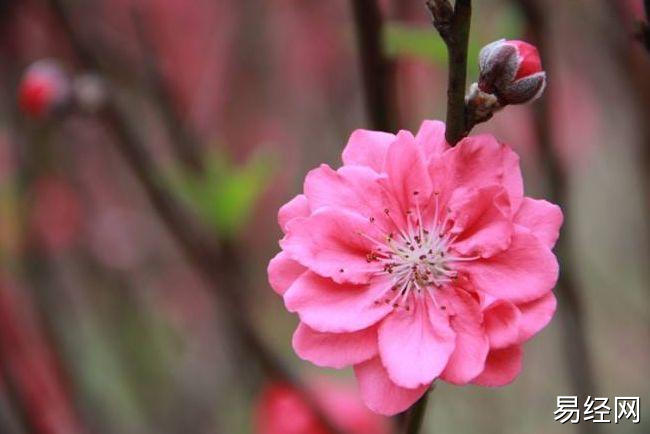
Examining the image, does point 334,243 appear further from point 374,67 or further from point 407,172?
point 374,67

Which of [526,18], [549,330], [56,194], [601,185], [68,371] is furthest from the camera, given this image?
[601,185]

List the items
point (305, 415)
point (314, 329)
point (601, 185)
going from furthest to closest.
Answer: point (601, 185)
point (305, 415)
point (314, 329)

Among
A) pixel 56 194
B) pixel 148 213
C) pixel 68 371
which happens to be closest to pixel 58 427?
pixel 68 371

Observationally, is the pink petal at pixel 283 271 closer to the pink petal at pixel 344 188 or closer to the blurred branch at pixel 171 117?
the pink petal at pixel 344 188

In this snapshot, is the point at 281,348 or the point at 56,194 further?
the point at 281,348

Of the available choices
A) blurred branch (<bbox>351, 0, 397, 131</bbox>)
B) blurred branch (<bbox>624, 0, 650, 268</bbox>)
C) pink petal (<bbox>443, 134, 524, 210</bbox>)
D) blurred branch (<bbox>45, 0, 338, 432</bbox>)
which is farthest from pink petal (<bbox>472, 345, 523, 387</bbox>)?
blurred branch (<bbox>624, 0, 650, 268</bbox>)

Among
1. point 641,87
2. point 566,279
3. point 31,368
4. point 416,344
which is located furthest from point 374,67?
point 31,368

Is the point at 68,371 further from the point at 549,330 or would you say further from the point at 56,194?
the point at 549,330

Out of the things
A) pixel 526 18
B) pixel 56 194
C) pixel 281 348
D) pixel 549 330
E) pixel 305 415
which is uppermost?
pixel 526 18

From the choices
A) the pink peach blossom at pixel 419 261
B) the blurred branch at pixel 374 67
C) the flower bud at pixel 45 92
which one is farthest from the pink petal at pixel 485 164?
the flower bud at pixel 45 92
